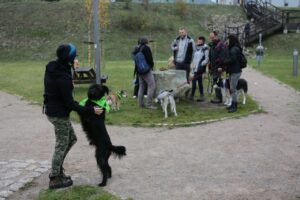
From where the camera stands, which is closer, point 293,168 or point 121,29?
point 293,168

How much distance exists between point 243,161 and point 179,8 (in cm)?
3553

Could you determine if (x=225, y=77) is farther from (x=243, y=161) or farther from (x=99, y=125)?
(x=99, y=125)

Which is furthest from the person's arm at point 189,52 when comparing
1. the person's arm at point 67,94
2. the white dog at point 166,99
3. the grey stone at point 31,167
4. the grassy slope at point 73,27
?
the grassy slope at point 73,27

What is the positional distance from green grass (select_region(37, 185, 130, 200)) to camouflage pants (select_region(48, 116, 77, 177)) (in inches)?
12.1

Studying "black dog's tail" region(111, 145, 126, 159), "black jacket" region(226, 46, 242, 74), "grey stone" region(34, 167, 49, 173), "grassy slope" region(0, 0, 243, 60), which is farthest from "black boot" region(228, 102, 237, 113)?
"grassy slope" region(0, 0, 243, 60)

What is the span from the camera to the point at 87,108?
20.7 feet

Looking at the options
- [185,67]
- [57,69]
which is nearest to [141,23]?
[185,67]

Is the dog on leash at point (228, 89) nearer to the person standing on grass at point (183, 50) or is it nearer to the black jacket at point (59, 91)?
the person standing on grass at point (183, 50)

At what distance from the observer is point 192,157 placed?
795cm

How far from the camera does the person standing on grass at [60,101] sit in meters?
6.12

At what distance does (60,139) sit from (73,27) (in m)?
32.6

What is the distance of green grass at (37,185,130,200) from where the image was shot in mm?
6020

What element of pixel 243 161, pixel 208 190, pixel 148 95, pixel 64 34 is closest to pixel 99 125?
pixel 208 190

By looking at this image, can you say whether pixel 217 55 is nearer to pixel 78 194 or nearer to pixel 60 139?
pixel 60 139
